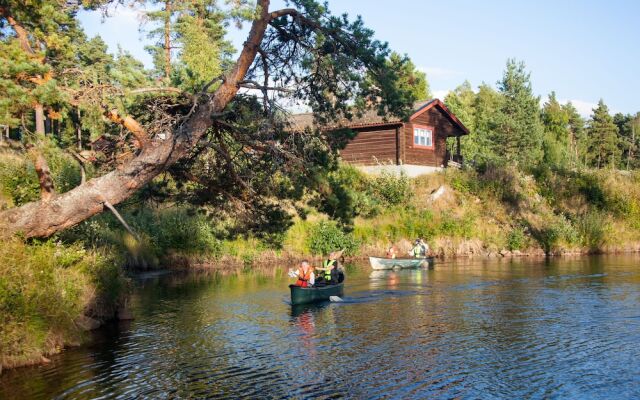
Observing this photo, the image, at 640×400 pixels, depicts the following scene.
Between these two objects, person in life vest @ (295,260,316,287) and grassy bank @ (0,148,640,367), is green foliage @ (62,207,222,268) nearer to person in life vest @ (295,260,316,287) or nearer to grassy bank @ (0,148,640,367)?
grassy bank @ (0,148,640,367)

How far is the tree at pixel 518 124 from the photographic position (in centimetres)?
5988

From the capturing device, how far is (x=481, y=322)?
1841cm

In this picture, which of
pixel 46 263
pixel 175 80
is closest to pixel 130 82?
pixel 175 80

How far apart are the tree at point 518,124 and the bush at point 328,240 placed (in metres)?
27.3

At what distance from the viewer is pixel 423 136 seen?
47.1 m

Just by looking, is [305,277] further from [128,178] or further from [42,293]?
[42,293]

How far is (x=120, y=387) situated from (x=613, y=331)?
12.3 m

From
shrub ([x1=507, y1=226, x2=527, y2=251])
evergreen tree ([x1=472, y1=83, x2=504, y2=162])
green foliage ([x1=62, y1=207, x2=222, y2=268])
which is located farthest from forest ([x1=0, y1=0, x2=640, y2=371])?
evergreen tree ([x1=472, y1=83, x2=504, y2=162])

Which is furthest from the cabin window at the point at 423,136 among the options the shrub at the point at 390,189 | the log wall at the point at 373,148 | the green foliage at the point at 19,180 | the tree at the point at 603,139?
the tree at the point at 603,139

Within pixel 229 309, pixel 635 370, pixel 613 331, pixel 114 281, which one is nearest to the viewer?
pixel 635 370

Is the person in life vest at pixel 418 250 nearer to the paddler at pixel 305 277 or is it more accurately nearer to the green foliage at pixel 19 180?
the paddler at pixel 305 277

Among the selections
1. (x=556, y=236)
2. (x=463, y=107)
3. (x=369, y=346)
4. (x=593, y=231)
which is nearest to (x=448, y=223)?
(x=556, y=236)

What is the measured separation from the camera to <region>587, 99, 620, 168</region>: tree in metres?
81.6

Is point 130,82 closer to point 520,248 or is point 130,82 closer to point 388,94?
point 388,94
